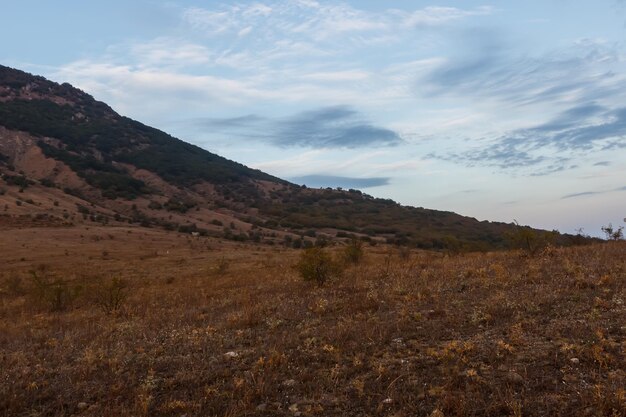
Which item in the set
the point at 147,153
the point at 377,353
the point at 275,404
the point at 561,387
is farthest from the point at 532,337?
the point at 147,153

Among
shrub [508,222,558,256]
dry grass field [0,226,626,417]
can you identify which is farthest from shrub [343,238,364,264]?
dry grass field [0,226,626,417]

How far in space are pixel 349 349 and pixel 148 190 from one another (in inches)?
2862

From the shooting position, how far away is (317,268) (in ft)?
50.3

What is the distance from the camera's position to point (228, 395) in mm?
5770

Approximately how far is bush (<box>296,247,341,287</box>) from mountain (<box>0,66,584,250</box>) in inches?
667

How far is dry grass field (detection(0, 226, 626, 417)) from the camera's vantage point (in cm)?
Answer: 540

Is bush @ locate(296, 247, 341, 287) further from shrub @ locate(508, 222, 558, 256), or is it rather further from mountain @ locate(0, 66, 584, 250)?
mountain @ locate(0, 66, 584, 250)

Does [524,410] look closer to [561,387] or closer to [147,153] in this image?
[561,387]

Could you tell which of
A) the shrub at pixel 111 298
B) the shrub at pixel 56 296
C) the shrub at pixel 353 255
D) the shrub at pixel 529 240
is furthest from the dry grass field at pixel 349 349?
the shrub at pixel 353 255

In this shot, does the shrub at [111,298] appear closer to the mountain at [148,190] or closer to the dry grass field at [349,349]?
the dry grass field at [349,349]

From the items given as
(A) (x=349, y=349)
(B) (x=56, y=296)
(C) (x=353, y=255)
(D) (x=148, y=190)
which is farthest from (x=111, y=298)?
(D) (x=148, y=190)

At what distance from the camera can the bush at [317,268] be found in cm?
1528

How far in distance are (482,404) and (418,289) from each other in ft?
22.1

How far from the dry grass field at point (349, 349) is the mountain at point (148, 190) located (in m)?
20.4
